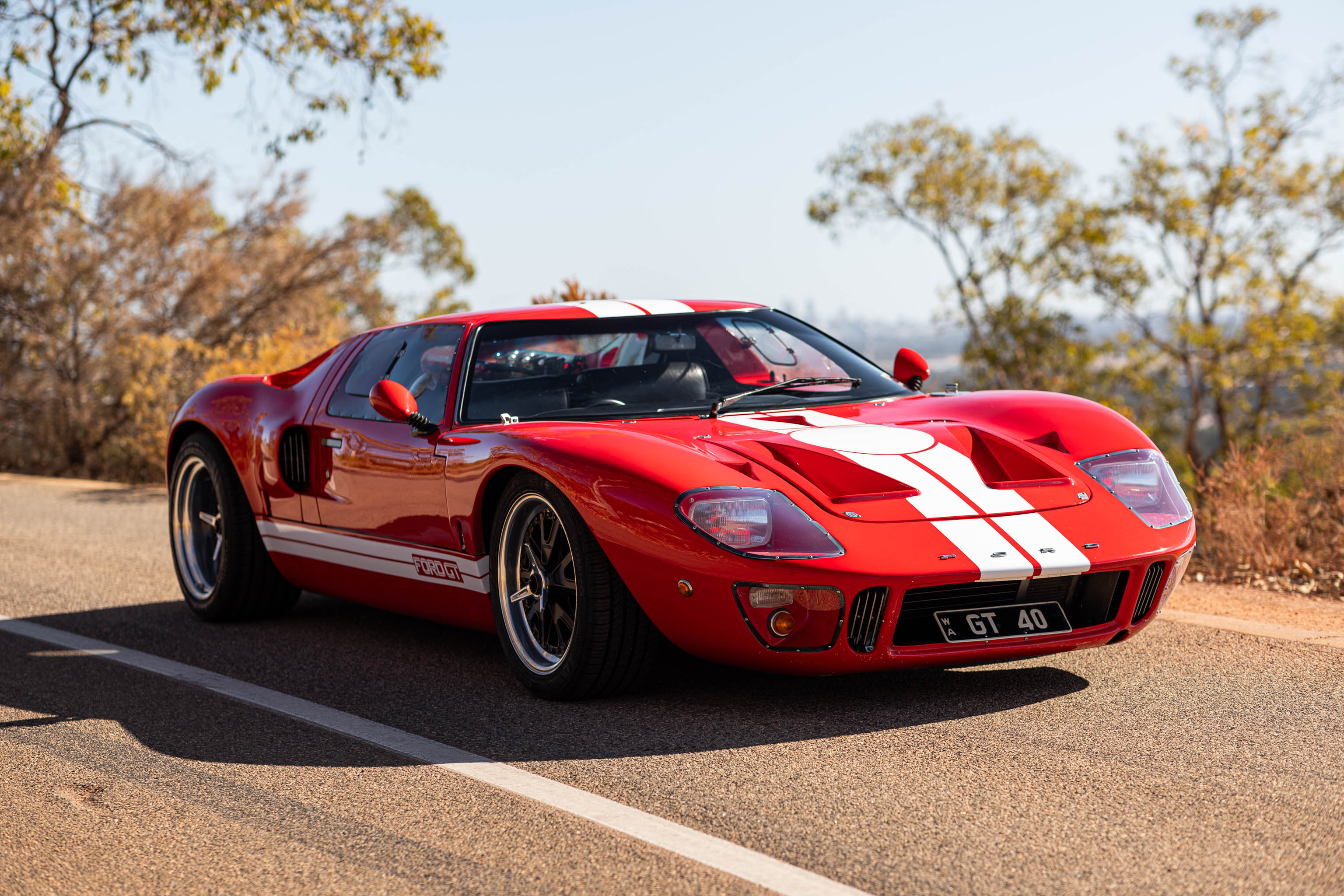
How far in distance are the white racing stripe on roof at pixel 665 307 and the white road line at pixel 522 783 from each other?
6.61ft

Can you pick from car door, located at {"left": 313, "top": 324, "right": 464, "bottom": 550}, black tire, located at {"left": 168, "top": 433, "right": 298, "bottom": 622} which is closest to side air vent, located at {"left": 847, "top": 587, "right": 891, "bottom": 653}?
car door, located at {"left": 313, "top": 324, "right": 464, "bottom": 550}

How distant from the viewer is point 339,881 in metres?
2.86

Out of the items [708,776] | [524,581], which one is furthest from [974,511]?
[524,581]

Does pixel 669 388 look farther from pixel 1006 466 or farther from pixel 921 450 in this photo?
pixel 1006 466

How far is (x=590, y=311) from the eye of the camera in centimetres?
532

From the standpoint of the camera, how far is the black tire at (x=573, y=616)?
160 inches

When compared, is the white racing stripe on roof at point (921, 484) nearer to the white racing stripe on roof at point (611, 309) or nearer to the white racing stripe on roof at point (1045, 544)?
the white racing stripe on roof at point (1045, 544)

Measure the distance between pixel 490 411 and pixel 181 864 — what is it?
7.16 feet

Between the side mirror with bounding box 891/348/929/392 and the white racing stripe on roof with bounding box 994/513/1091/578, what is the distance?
1620mm

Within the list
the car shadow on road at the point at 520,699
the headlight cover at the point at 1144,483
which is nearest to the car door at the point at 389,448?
the car shadow on road at the point at 520,699

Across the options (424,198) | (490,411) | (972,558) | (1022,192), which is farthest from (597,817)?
(424,198)

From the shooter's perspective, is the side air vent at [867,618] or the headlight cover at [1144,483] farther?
the headlight cover at [1144,483]

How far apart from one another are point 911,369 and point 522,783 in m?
2.79

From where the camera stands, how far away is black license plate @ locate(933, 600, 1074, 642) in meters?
3.88
